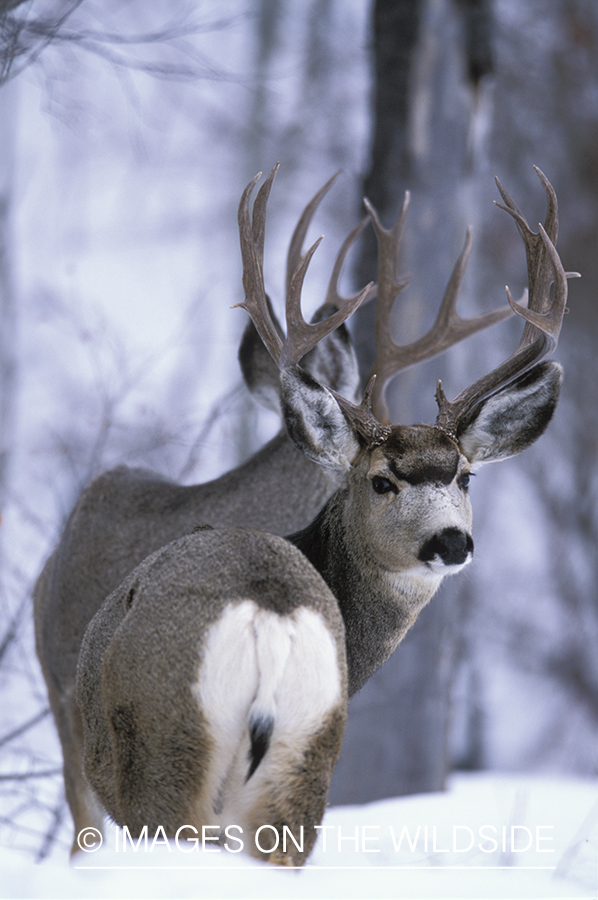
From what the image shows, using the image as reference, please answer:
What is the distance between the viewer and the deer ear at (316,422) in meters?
3.29

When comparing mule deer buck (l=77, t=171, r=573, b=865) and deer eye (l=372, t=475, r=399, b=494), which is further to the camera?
deer eye (l=372, t=475, r=399, b=494)

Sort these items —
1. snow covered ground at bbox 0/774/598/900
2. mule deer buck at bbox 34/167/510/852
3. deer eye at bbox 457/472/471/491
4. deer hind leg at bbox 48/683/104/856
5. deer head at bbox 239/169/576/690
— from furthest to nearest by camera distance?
mule deer buck at bbox 34/167/510/852
deer hind leg at bbox 48/683/104/856
deer eye at bbox 457/472/471/491
deer head at bbox 239/169/576/690
snow covered ground at bbox 0/774/598/900

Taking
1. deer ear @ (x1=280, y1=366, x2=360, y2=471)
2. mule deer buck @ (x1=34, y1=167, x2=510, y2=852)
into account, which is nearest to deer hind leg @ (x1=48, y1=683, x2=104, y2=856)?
mule deer buck @ (x1=34, y1=167, x2=510, y2=852)

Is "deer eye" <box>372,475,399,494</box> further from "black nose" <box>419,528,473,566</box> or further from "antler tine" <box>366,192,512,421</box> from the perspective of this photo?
"antler tine" <box>366,192,512,421</box>

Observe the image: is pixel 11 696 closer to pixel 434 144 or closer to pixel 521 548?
pixel 434 144

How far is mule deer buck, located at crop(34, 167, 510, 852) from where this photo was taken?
441cm

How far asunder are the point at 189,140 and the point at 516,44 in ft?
17.5

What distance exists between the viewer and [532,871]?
3775mm

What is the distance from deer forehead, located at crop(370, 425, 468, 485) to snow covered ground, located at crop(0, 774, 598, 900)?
122cm

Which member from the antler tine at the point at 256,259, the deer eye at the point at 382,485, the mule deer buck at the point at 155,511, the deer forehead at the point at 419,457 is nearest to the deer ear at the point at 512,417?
the deer forehead at the point at 419,457

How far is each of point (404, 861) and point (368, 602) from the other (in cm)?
157

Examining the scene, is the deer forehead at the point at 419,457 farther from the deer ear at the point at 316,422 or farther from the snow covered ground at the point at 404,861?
the snow covered ground at the point at 404,861

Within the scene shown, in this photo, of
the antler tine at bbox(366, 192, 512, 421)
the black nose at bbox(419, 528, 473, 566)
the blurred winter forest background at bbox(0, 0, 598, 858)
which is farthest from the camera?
the blurred winter forest background at bbox(0, 0, 598, 858)

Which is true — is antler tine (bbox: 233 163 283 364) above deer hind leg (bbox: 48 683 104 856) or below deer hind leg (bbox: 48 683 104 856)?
above
